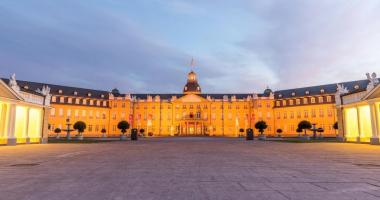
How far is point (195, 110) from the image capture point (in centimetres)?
11506

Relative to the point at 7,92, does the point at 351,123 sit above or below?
below

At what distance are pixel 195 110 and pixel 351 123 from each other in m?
75.9

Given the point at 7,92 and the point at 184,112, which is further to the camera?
the point at 184,112

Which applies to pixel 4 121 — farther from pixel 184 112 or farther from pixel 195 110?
pixel 195 110

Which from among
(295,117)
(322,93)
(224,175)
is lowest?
(224,175)

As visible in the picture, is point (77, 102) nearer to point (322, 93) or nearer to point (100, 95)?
point (100, 95)

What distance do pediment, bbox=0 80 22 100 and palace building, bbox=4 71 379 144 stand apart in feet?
177

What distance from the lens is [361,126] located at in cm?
3947

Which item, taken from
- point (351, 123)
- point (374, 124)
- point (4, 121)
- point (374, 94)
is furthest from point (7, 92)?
point (351, 123)

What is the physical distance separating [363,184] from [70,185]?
9.48m

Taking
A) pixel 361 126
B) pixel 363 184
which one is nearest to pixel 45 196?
pixel 363 184

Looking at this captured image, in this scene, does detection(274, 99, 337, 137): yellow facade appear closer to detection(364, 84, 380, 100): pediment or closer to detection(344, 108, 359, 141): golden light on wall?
detection(344, 108, 359, 141): golden light on wall

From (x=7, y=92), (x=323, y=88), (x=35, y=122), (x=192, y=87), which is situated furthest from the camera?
(x=192, y=87)

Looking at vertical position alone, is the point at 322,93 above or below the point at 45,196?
above
